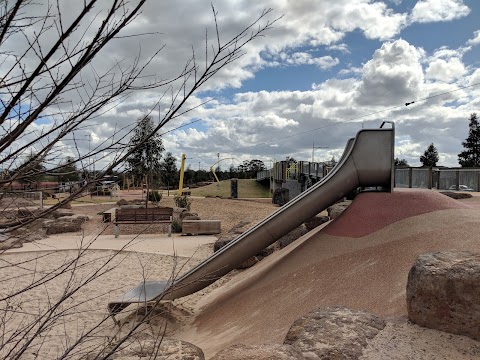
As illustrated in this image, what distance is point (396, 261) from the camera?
543 cm

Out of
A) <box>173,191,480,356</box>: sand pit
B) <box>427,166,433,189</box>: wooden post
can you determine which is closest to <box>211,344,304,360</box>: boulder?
<box>173,191,480,356</box>: sand pit

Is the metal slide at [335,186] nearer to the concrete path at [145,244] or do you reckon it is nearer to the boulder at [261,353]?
the boulder at [261,353]

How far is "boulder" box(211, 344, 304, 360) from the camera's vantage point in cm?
287

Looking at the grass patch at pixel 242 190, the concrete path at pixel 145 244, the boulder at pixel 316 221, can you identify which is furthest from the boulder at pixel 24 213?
the grass patch at pixel 242 190

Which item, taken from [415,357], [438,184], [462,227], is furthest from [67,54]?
[438,184]

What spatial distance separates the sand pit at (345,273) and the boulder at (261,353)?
1.43 m

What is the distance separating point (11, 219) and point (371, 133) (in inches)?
258

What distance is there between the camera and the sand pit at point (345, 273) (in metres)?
5.01

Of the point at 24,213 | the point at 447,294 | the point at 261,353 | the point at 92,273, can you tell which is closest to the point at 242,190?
the point at 92,273

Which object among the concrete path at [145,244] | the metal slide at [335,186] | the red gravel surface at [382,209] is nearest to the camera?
the red gravel surface at [382,209]

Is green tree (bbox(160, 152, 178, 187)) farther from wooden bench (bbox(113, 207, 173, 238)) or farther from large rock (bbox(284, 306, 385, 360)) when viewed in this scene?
large rock (bbox(284, 306, 385, 360))

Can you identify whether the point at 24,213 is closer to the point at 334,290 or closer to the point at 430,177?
the point at 334,290

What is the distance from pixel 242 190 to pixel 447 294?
4016cm

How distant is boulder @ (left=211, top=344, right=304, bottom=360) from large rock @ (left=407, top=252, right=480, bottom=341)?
120cm
